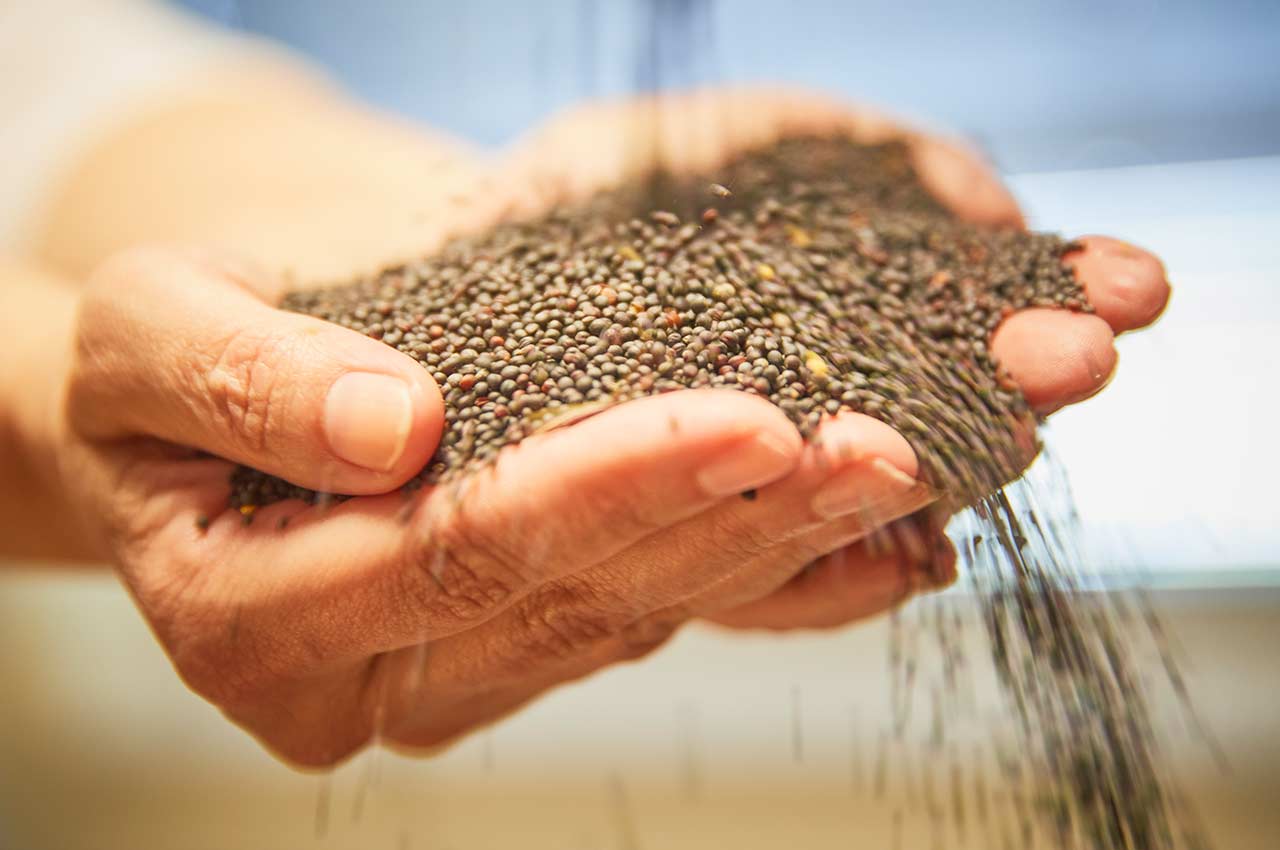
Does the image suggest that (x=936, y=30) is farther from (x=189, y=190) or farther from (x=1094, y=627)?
(x=189, y=190)

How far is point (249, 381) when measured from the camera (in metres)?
0.61

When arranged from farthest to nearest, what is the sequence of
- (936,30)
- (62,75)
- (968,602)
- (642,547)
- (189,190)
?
(62,75) → (189,190) → (936,30) → (968,602) → (642,547)

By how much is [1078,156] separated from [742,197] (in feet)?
1.29

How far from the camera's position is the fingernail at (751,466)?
50 cm

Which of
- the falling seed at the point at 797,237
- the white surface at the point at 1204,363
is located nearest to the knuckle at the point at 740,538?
the falling seed at the point at 797,237

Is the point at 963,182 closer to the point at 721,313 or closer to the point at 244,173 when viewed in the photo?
the point at 721,313

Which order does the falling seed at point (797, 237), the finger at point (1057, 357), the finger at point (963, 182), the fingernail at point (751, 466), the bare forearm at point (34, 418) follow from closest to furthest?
1. the fingernail at point (751, 466)
2. the finger at point (1057, 357)
3. the falling seed at point (797, 237)
4. the bare forearm at point (34, 418)
5. the finger at point (963, 182)

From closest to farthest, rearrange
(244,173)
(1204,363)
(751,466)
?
(751,466) < (1204,363) < (244,173)

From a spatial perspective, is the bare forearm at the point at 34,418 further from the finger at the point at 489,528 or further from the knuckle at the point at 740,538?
the knuckle at the point at 740,538

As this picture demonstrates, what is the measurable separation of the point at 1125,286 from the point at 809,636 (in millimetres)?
744

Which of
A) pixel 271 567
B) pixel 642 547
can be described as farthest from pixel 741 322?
pixel 271 567

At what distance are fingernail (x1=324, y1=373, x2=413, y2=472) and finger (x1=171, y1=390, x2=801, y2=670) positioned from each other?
50 millimetres

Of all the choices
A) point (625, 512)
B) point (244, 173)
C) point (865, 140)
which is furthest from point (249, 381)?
point (244, 173)

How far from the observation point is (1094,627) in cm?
70
